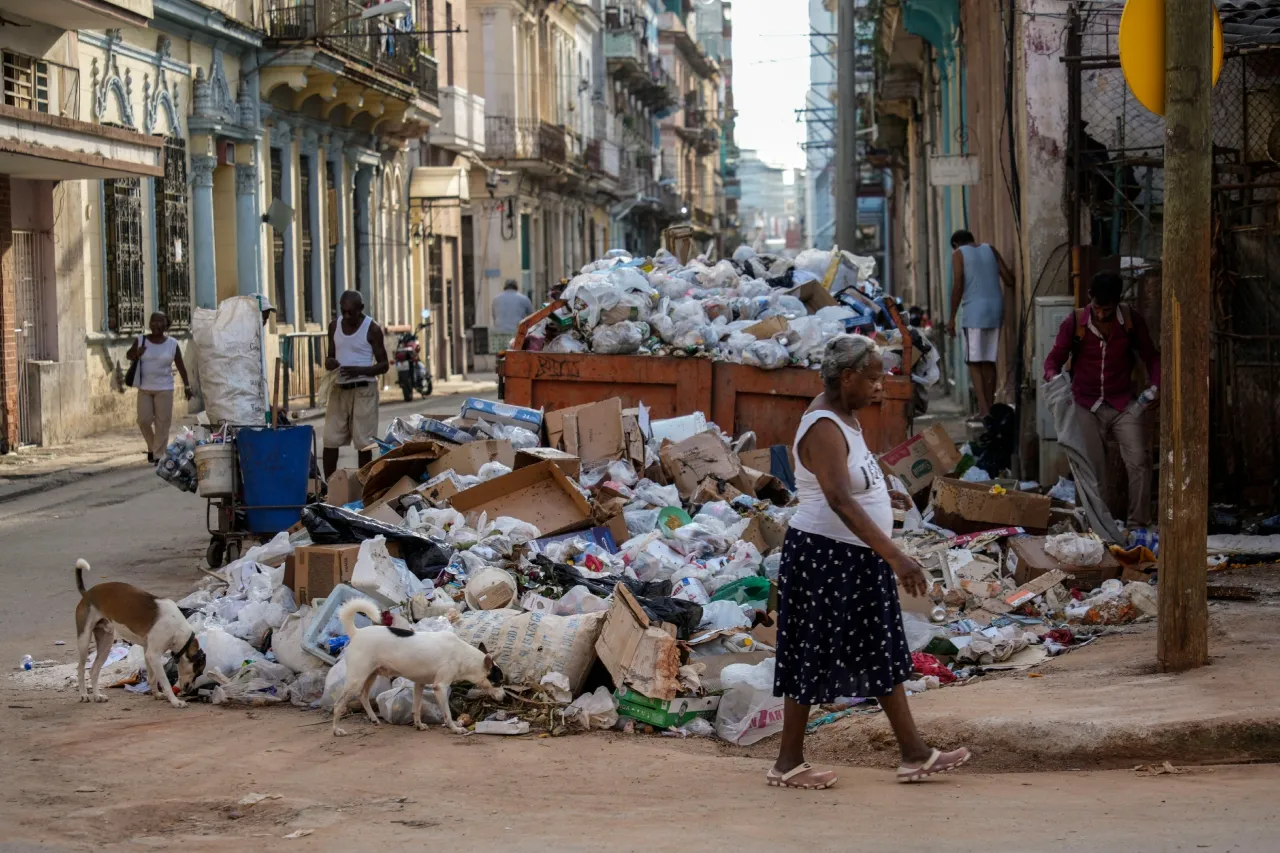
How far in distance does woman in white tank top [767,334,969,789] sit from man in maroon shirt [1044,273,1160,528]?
4575 millimetres

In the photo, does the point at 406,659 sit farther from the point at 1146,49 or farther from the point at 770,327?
the point at 770,327

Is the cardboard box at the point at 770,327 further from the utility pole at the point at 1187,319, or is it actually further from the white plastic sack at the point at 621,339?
the utility pole at the point at 1187,319

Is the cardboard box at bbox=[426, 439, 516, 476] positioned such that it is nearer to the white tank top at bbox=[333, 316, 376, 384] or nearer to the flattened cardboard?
the flattened cardboard

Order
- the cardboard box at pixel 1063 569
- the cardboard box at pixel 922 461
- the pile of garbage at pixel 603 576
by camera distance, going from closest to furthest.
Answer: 1. the pile of garbage at pixel 603 576
2. the cardboard box at pixel 1063 569
3. the cardboard box at pixel 922 461

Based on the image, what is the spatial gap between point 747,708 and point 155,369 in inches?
450

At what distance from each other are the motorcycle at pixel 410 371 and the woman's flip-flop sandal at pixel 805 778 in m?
21.6

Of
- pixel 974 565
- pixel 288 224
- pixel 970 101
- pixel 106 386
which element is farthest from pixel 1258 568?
pixel 288 224

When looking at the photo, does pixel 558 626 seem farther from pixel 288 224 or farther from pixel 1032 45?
pixel 288 224

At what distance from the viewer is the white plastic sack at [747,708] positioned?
6379 millimetres

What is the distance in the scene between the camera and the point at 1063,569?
8.53 m

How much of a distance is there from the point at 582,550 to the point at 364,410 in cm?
427

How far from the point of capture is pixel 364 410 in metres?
12.5

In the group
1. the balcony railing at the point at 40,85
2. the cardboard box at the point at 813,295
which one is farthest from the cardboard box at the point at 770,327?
the balcony railing at the point at 40,85

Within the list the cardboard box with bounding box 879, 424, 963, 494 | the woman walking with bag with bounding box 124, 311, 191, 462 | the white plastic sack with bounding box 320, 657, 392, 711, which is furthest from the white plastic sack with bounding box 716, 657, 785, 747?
the woman walking with bag with bounding box 124, 311, 191, 462
